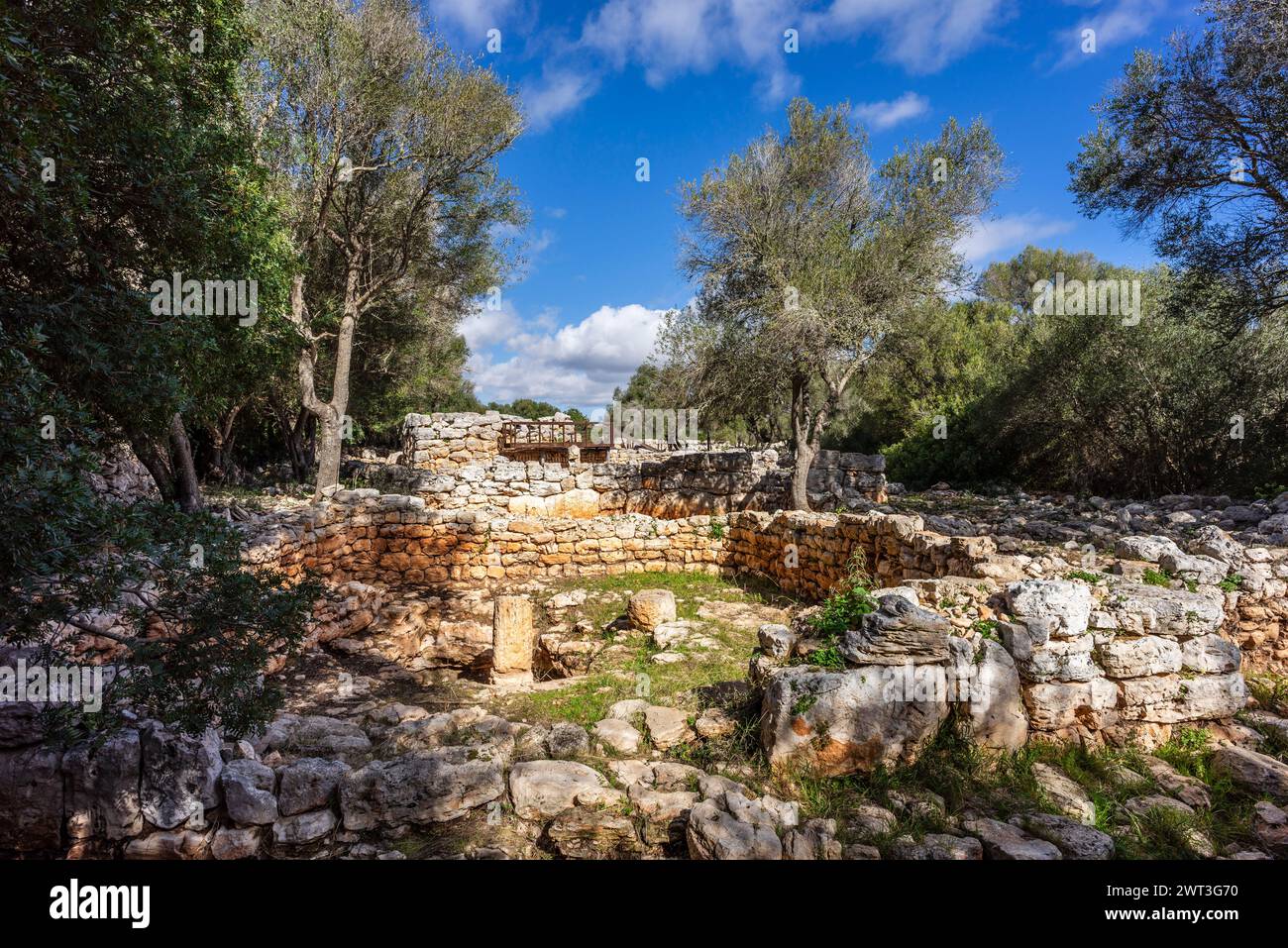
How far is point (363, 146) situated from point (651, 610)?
499 inches

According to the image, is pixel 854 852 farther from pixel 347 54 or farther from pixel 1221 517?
pixel 347 54

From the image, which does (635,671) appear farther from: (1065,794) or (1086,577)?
(1086,577)

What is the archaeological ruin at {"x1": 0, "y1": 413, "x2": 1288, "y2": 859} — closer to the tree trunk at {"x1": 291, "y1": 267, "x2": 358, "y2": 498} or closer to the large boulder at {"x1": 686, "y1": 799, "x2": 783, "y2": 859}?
the large boulder at {"x1": 686, "y1": 799, "x2": 783, "y2": 859}

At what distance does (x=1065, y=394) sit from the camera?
16328mm

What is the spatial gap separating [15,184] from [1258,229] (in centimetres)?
1618

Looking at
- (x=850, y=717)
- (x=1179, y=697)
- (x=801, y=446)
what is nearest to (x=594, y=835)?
(x=850, y=717)

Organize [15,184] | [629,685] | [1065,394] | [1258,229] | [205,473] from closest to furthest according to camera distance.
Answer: [15,184] < [629,685] < [1258,229] < [1065,394] < [205,473]

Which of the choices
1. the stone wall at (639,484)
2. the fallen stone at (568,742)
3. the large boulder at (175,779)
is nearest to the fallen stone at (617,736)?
the fallen stone at (568,742)

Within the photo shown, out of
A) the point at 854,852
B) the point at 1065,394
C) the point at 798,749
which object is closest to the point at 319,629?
the point at 798,749

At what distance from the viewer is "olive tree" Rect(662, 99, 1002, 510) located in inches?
478

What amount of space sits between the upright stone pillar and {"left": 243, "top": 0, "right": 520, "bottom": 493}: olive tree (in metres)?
8.13

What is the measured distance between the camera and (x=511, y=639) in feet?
24.7

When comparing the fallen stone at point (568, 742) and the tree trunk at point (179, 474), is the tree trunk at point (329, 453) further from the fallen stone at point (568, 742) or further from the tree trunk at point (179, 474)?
the fallen stone at point (568, 742)

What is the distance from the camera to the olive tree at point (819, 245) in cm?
1215
